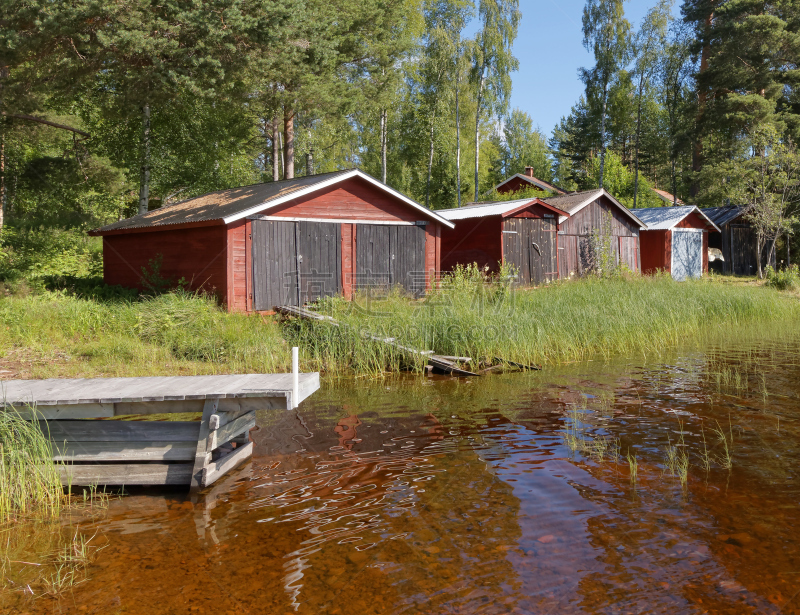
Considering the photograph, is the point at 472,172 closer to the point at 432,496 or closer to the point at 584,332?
the point at 584,332

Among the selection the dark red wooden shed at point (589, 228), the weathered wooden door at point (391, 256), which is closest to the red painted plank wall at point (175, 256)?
the weathered wooden door at point (391, 256)

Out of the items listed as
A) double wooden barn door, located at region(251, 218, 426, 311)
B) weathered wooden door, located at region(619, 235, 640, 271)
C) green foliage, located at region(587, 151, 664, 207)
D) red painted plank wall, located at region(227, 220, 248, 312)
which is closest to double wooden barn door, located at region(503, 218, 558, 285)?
weathered wooden door, located at region(619, 235, 640, 271)

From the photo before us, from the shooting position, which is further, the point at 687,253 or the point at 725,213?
the point at 725,213

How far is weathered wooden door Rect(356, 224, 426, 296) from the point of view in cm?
1512

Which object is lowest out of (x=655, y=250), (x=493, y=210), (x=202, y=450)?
(x=202, y=450)

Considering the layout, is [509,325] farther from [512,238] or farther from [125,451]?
[512,238]

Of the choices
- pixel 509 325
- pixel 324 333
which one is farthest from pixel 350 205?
pixel 509 325

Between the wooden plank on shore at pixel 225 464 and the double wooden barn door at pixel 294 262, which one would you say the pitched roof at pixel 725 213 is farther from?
the wooden plank on shore at pixel 225 464

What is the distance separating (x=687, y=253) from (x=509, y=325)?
18.4 m

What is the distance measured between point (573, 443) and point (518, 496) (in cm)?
148

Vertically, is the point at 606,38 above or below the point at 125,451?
above

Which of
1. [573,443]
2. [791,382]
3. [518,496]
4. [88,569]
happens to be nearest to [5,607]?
[88,569]

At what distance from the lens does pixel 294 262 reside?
14.0 meters

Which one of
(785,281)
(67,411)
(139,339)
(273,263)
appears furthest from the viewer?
(785,281)
